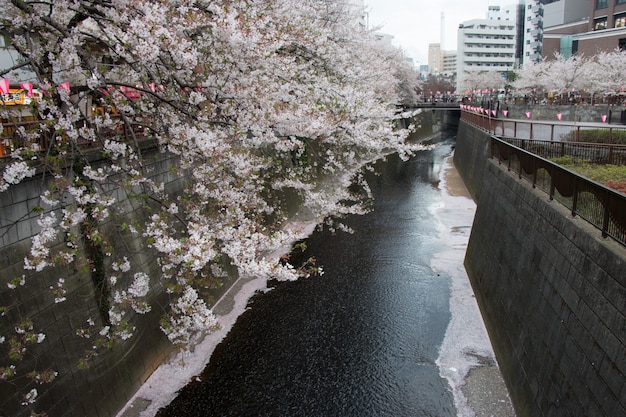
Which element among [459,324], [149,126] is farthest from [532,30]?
[149,126]

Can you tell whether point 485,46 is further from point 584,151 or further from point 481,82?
point 584,151

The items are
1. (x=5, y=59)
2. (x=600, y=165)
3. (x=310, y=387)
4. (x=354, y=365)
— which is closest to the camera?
(x=310, y=387)

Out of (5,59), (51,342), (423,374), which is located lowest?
(423,374)

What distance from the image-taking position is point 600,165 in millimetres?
13172

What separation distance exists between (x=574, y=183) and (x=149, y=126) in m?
7.24

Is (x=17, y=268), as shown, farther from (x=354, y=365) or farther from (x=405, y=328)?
(x=405, y=328)

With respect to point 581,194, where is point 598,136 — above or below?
above

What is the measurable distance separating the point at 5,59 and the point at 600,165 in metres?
18.7

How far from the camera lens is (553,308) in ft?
23.9

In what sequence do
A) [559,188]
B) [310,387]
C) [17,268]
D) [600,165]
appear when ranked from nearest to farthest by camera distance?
1. [17,268]
2. [559,188]
3. [310,387]
4. [600,165]

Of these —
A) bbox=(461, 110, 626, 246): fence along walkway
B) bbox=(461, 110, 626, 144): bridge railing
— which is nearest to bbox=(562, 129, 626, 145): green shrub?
bbox=(461, 110, 626, 144): bridge railing

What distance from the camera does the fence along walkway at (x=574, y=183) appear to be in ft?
19.8

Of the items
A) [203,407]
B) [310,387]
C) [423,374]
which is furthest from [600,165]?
[203,407]

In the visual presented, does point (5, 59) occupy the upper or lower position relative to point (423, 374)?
upper
